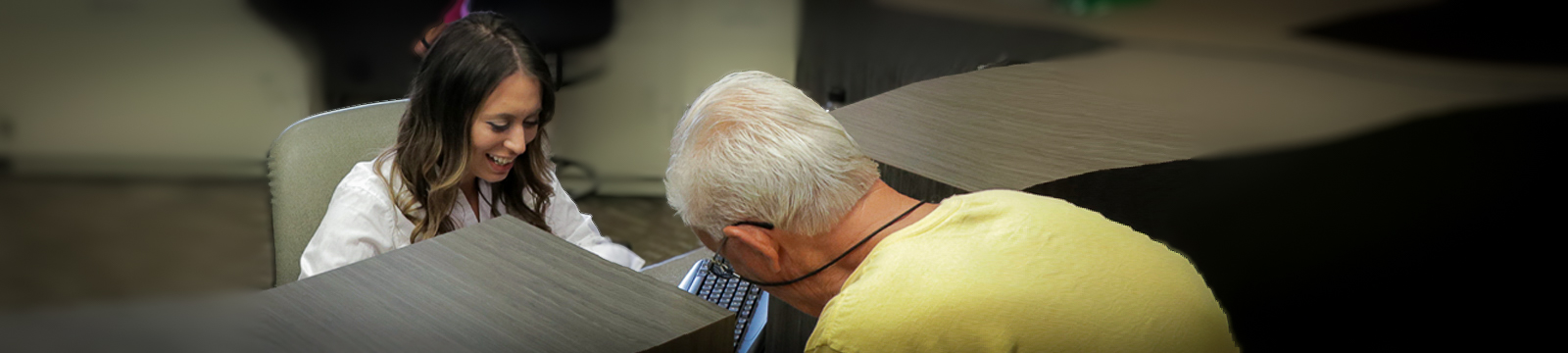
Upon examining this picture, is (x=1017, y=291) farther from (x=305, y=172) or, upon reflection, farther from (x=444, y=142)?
(x=305, y=172)

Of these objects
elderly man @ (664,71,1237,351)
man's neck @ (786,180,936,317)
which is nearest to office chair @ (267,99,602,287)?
elderly man @ (664,71,1237,351)

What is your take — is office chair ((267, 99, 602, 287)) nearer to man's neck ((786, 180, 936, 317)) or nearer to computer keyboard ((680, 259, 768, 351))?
computer keyboard ((680, 259, 768, 351))

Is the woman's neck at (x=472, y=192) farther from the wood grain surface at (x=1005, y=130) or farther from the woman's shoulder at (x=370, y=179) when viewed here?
the wood grain surface at (x=1005, y=130)

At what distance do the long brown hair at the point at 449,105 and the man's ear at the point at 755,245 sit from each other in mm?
443

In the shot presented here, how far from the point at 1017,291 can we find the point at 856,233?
182 mm

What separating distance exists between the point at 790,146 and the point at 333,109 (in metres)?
0.84

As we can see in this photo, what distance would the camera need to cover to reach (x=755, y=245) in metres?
0.89

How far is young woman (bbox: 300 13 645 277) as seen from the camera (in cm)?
114

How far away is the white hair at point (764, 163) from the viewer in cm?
85

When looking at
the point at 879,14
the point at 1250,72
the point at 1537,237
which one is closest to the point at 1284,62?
the point at 1250,72

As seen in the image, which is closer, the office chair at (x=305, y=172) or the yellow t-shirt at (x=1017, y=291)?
the yellow t-shirt at (x=1017, y=291)

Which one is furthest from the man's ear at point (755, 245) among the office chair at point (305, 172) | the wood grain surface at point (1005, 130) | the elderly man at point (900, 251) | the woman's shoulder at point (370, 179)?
the office chair at point (305, 172)

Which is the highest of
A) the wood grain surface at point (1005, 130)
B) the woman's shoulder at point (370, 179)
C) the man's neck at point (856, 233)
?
the wood grain surface at point (1005, 130)

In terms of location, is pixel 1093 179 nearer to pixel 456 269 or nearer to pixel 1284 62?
pixel 1284 62
